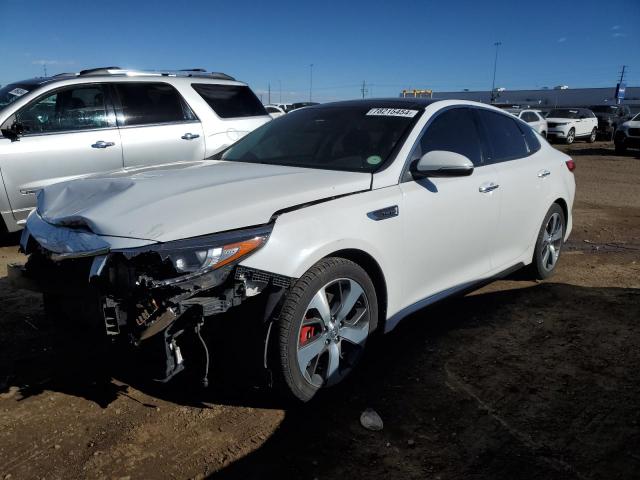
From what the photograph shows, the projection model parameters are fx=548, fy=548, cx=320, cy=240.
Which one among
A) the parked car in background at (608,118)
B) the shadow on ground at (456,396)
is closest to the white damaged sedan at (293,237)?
the shadow on ground at (456,396)

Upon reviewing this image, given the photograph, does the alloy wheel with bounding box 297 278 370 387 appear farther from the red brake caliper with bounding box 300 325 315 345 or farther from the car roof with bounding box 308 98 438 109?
the car roof with bounding box 308 98 438 109

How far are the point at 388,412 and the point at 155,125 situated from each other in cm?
486

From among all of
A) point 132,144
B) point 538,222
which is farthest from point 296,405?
point 132,144

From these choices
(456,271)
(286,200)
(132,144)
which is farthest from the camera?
(132,144)

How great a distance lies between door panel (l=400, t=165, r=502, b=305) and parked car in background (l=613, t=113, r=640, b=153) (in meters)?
18.1

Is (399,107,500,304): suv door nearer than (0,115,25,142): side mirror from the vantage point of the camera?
Yes

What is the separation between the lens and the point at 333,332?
297cm

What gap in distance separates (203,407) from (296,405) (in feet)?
1.67

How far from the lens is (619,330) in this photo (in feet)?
13.2

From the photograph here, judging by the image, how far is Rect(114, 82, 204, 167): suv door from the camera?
6.32 meters

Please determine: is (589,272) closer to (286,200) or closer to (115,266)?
(286,200)

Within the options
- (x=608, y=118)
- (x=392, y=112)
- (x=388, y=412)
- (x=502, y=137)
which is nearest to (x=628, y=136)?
(x=608, y=118)

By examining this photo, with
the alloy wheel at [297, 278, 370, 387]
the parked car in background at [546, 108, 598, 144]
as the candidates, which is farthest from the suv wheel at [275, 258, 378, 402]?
the parked car in background at [546, 108, 598, 144]

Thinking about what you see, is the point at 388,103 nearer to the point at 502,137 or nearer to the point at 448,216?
the point at 448,216
